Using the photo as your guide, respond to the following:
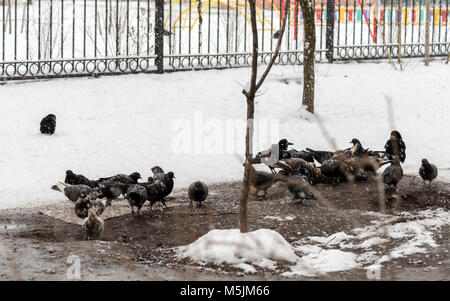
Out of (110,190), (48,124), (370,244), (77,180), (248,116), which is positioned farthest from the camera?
(48,124)

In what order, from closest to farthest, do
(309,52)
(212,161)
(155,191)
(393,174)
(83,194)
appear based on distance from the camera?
(83,194)
(155,191)
(393,174)
(212,161)
(309,52)

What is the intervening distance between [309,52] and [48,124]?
15.6 feet

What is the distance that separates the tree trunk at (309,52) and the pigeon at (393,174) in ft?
15.4

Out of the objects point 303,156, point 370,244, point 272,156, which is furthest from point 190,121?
point 370,244

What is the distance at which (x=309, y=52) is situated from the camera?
15.3m

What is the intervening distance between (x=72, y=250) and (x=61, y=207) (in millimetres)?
2191

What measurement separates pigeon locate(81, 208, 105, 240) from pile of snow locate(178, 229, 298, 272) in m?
1.08

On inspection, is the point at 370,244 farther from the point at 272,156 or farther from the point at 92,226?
the point at 272,156

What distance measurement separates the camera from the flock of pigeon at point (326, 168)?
1062 cm

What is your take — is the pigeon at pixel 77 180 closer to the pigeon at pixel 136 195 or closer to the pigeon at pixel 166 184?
Result: the pigeon at pixel 166 184

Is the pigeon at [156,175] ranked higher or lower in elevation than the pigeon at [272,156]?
lower

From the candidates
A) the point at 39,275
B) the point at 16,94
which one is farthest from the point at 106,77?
the point at 39,275

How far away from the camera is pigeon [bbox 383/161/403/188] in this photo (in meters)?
10.8

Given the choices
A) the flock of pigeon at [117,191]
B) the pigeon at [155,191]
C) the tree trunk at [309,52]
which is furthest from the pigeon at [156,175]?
the tree trunk at [309,52]
